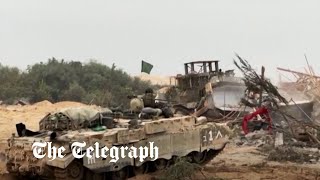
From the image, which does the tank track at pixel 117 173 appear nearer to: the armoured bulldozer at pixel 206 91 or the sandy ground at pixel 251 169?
the sandy ground at pixel 251 169

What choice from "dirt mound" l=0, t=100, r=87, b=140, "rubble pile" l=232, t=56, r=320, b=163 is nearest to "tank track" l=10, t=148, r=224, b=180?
"rubble pile" l=232, t=56, r=320, b=163

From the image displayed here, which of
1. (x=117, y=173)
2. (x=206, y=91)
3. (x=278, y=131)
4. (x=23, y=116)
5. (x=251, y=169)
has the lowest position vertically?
(x=251, y=169)

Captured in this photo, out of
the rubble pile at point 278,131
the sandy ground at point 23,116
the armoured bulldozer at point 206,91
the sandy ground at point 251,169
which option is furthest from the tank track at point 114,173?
the armoured bulldozer at point 206,91

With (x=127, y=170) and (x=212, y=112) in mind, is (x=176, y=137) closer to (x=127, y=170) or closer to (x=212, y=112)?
(x=127, y=170)

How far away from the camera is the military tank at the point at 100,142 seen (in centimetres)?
1145

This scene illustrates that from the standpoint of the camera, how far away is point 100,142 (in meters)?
11.9

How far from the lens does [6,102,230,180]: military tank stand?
37.6 ft

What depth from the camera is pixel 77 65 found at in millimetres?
38500

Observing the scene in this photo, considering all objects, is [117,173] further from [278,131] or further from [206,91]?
[206,91]

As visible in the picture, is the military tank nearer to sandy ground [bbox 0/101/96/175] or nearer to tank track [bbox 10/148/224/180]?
tank track [bbox 10/148/224/180]

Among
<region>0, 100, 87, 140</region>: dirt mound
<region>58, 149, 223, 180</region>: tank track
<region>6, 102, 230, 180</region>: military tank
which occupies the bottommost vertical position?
<region>58, 149, 223, 180</region>: tank track

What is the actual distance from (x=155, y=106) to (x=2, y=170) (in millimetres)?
Result: 4232

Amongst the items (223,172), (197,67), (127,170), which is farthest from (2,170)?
(197,67)

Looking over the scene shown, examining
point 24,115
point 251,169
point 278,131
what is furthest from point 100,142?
point 24,115
